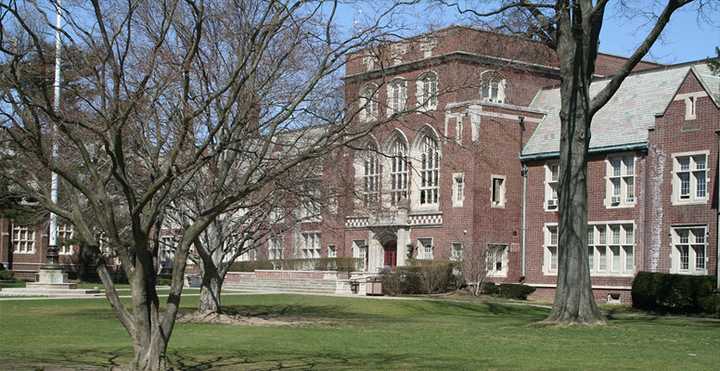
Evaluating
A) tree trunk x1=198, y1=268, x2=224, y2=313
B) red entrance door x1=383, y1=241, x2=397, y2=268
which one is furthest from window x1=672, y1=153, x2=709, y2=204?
tree trunk x1=198, y1=268, x2=224, y2=313

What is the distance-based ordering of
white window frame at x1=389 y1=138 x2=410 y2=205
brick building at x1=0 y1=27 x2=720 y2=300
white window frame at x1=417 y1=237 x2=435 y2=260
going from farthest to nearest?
white window frame at x1=389 y1=138 x2=410 y2=205, white window frame at x1=417 y1=237 x2=435 y2=260, brick building at x1=0 y1=27 x2=720 y2=300

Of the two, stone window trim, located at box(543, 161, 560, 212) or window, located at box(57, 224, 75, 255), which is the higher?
stone window trim, located at box(543, 161, 560, 212)

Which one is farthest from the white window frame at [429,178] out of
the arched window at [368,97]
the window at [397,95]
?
the arched window at [368,97]

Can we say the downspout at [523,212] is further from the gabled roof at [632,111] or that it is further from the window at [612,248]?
the window at [612,248]

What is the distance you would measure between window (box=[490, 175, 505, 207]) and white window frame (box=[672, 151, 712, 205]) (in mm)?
10122

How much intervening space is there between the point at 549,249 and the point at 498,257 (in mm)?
3214

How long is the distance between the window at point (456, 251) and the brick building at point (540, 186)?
75mm

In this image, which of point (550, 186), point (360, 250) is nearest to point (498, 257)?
point (550, 186)

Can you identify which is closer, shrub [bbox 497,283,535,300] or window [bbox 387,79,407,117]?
→ window [bbox 387,79,407,117]

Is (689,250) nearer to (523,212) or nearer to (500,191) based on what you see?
(523,212)

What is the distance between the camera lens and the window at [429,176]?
51344 mm

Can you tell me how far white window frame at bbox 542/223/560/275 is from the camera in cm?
4656

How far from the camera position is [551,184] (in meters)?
47.2

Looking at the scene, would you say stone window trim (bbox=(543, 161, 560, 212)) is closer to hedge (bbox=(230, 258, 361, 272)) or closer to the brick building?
the brick building
